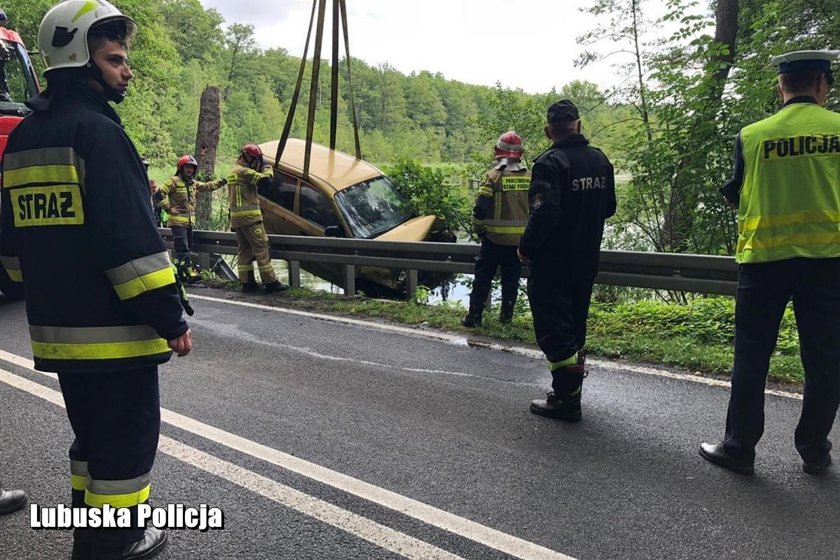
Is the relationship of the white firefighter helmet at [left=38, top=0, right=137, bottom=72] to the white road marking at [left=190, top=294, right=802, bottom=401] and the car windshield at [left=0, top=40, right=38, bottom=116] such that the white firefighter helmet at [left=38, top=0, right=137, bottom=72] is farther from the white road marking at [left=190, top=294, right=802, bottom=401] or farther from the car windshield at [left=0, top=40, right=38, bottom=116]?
the car windshield at [left=0, top=40, right=38, bottom=116]

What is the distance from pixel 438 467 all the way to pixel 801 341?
2.04 meters

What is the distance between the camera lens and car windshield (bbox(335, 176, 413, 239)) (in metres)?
9.61

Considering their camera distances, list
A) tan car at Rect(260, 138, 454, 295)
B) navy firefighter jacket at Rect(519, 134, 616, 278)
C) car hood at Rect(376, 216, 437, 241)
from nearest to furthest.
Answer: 1. navy firefighter jacket at Rect(519, 134, 616, 278)
2. car hood at Rect(376, 216, 437, 241)
3. tan car at Rect(260, 138, 454, 295)

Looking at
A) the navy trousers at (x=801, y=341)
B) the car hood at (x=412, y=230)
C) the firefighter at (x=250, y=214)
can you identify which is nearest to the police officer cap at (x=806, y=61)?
the navy trousers at (x=801, y=341)

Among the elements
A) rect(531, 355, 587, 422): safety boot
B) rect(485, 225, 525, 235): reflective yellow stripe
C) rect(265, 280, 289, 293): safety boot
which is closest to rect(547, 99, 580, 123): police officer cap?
rect(531, 355, 587, 422): safety boot

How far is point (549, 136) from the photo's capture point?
169 inches

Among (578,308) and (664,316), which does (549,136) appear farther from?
(664,316)

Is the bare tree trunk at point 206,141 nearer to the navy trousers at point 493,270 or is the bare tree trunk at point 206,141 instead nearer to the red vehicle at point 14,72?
the red vehicle at point 14,72

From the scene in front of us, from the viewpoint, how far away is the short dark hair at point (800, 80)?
323 centimetres

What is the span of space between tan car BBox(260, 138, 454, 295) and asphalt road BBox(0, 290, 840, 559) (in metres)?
4.43

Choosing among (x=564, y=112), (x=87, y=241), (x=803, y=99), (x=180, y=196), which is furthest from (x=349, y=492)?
(x=180, y=196)

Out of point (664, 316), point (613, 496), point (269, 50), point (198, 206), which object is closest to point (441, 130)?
point (269, 50)

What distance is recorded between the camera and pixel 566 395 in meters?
4.11

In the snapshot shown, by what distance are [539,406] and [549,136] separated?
1.81 m
